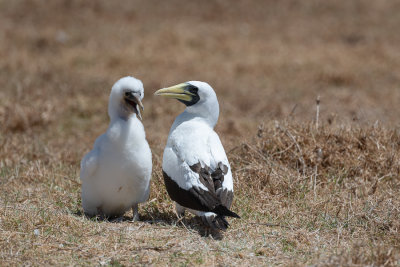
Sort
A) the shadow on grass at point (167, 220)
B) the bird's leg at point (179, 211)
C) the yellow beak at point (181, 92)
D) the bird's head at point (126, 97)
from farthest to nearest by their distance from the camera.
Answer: the yellow beak at point (181, 92) < the bird's leg at point (179, 211) < the shadow on grass at point (167, 220) < the bird's head at point (126, 97)

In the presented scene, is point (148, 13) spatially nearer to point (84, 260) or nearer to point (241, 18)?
point (241, 18)

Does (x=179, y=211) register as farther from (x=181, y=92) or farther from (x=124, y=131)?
(x=181, y=92)

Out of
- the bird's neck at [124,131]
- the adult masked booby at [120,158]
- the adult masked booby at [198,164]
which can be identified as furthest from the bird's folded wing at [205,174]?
the bird's neck at [124,131]

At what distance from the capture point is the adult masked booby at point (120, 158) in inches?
173

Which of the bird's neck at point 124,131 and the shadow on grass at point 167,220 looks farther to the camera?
the shadow on grass at point 167,220

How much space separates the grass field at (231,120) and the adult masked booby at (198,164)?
230 millimetres

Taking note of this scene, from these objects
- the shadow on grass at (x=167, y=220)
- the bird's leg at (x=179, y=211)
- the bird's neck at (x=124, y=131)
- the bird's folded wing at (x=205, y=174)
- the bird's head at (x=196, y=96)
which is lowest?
the shadow on grass at (x=167, y=220)

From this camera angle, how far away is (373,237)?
4.38 metres

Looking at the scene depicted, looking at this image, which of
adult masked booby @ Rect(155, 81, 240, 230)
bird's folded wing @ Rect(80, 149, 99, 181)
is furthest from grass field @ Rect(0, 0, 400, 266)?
bird's folded wing @ Rect(80, 149, 99, 181)

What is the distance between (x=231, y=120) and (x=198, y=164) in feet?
17.6

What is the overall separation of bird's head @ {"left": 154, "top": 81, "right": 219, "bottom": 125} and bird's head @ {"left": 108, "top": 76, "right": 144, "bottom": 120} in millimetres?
571

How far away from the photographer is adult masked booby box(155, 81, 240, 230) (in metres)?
4.30

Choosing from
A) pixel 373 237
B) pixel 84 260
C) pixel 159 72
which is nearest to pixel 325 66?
pixel 159 72

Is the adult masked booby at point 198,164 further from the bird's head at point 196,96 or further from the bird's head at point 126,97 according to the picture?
the bird's head at point 126,97
